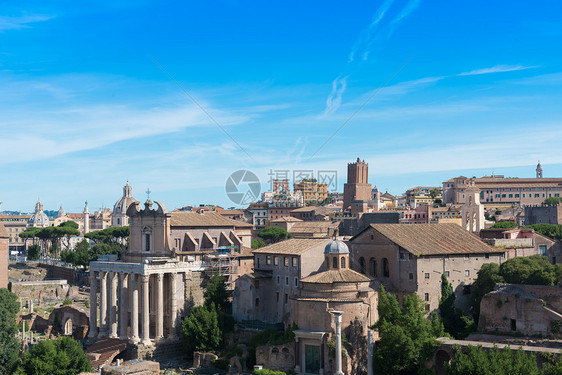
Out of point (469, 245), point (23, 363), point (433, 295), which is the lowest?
point (23, 363)

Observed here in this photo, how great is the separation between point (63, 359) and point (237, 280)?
45.5 feet

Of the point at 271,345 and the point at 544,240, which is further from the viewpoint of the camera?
the point at 544,240

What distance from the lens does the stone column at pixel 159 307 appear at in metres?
49.3

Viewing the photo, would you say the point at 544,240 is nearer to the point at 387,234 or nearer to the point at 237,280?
the point at 387,234

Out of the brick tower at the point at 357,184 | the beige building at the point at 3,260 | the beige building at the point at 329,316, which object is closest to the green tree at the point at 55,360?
the beige building at the point at 329,316

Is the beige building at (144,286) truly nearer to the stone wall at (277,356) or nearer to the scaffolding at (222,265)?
the scaffolding at (222,265)

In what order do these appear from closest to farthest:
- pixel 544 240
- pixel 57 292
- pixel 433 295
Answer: pixel 433 295, pixel 544 240, pixel 57 292

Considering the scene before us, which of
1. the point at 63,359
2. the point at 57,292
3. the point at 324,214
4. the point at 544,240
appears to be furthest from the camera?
the point at 324,214

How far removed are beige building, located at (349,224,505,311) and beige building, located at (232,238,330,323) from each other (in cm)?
337

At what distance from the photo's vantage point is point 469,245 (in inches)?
1913

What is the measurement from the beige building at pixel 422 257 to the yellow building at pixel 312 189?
136388 mm

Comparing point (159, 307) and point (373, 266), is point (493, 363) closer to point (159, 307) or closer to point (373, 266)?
point (373, 266)

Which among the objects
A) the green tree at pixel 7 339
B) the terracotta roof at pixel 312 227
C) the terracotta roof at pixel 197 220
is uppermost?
the terracotta roof at pixel 197 220

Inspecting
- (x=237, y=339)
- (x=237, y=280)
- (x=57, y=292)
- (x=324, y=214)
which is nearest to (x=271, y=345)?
(x=237, y=339)
